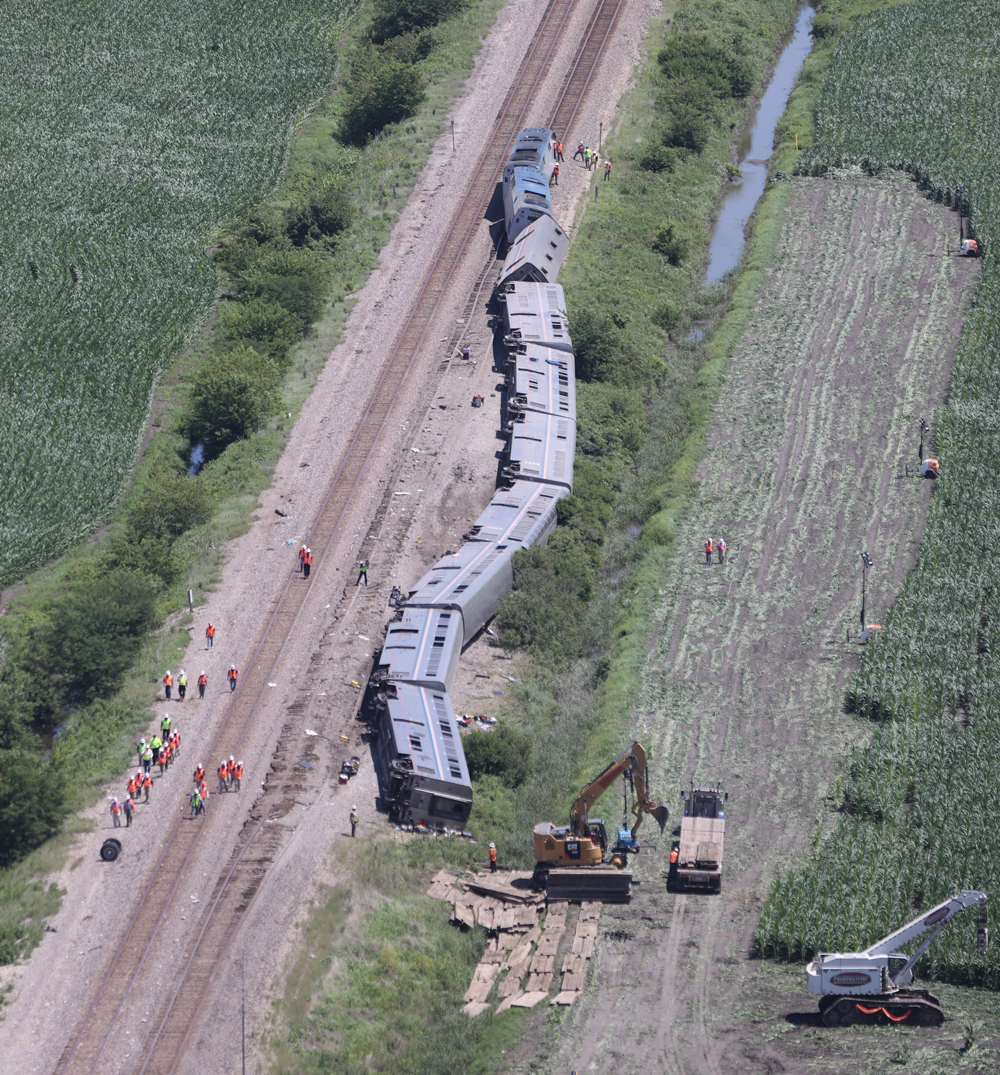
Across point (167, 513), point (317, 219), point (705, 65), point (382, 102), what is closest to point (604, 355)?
point (317, 219)

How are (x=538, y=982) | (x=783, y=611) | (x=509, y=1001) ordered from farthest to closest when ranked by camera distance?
(x=783, y=611)
(x=538, y=982)
(x=509, y=1001)

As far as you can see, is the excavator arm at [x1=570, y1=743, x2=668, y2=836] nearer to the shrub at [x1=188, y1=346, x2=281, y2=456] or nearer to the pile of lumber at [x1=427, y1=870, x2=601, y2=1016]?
the pile of lumber at [x1=427, y1=870, x2=601, y2=1016]

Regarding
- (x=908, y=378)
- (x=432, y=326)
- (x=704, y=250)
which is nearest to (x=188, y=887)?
(x=432, y=326)

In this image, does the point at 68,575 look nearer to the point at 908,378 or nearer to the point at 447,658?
the point at 447,658

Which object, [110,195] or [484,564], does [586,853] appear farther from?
[110,195]

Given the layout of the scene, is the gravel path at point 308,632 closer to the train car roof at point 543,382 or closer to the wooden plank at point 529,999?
the train car roof at point 543,382

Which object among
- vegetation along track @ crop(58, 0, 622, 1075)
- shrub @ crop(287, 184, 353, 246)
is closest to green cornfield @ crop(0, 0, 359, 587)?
shrub @ crop(287, 184, 353, 246)

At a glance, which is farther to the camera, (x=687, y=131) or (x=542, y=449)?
(x=687, y=131)
